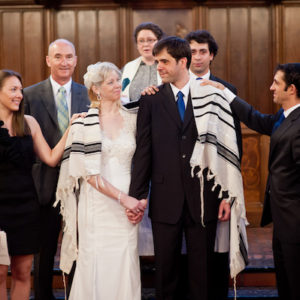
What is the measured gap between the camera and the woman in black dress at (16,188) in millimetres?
3266

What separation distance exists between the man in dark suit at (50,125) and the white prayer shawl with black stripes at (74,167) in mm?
325

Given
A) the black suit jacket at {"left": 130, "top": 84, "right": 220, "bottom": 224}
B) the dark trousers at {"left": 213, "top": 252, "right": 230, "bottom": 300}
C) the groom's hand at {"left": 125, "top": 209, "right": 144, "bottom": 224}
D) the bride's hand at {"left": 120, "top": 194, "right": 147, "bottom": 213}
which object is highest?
the black suit jacket at {"left": 130, "top": 84, "right": 220, "bottom": 224}

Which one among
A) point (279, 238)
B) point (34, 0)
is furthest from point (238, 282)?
point (34, 0)

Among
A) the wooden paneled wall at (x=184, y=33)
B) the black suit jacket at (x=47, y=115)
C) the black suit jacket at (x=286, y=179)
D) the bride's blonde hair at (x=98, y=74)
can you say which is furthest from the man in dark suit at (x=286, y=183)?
the wooden paneled wall at (x=184, y=33)

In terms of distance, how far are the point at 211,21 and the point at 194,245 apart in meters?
3.30

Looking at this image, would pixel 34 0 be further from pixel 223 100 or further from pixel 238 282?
pixel 238 282

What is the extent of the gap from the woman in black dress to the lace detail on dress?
473 mm

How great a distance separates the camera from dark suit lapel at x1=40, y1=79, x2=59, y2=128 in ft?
12.7

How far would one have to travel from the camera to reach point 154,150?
3.28 metres

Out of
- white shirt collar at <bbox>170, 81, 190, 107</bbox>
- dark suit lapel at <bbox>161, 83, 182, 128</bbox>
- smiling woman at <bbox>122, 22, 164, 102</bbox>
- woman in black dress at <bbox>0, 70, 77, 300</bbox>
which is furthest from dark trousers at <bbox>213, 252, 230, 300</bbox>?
smiling woman at <bbox>122, 22, 164, 102</bbox>

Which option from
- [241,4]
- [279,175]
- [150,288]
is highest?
[241,4]

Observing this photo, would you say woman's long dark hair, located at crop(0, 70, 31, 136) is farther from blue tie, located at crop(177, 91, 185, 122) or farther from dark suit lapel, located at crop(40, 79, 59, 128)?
blue tie, located at crop(177, 91, 185, 122)

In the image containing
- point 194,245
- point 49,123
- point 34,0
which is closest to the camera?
point 194,245

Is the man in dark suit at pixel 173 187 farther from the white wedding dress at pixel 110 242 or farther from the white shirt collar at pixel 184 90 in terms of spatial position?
the white wedding dress at pixel 110 242
